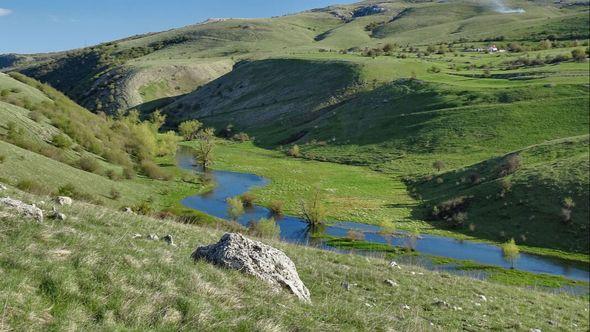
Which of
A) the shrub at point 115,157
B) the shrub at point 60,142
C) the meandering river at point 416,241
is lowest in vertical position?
the meandering river at point 416,241

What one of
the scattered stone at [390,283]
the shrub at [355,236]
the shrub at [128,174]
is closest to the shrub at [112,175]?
the shrub at [128,174]

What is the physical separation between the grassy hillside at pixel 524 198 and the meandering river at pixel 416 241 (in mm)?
4321

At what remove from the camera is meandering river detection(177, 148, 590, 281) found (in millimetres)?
48844

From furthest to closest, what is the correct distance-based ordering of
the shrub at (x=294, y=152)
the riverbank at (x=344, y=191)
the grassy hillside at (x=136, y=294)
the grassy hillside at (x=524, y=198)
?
1. the shrub at (x=294, y=152)
2. the riverbank at (x=344, y=191)
3. the grassy hillside at (x=524, y=198)
4. the grassy hillside at (x=136, y=294)

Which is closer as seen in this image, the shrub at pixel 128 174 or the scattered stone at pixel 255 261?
the scattered stone at pixel 255 261

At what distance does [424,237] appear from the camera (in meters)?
58.3

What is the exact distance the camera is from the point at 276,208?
6838 centimetres

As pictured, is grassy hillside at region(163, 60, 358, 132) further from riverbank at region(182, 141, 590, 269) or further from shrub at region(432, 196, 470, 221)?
shrub at region(432, 196, 470, 221)

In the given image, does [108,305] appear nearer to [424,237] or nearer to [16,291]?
[16,291]

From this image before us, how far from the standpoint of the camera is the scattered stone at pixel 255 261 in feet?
41.1

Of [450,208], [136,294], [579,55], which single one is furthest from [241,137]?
[136,294]

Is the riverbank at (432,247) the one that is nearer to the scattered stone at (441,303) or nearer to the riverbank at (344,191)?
the riverbank at (344,191)

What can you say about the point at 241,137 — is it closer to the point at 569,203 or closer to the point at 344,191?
the point at 344,191

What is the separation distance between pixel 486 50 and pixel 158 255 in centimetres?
20044
